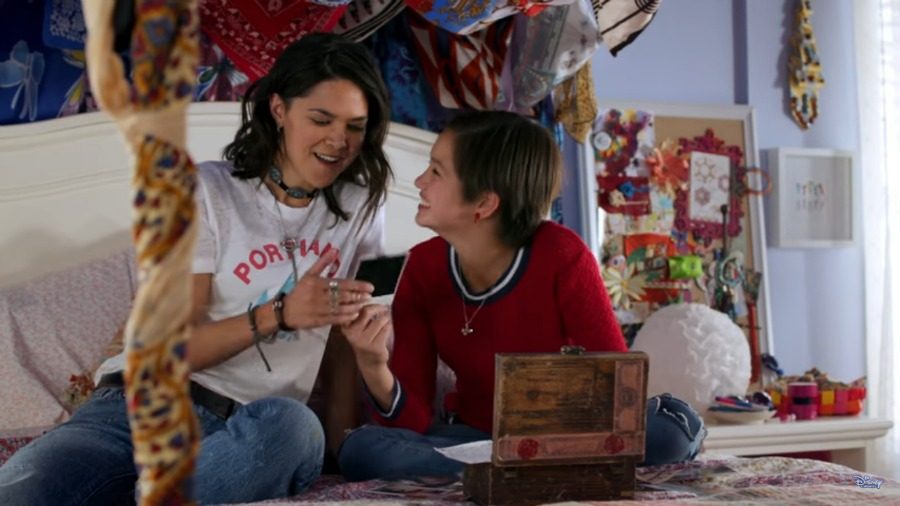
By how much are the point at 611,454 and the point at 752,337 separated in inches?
66.6

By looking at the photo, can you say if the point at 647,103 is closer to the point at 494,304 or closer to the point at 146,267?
the point at 494,304

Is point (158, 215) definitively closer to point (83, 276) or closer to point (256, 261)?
point (256, 261)

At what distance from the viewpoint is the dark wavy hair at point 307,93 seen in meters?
1.81

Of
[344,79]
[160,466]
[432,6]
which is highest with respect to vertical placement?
[432,6]

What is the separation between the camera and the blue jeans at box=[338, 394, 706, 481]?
1690mm

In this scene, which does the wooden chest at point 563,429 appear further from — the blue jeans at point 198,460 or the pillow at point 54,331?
the pillow at point 54,331

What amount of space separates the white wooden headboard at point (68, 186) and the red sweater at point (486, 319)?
55 cm

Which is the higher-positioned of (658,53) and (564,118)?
(658,53)

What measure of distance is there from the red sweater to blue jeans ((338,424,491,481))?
0.08 m

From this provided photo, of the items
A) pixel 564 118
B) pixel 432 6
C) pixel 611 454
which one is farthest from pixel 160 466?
pixel 564 118

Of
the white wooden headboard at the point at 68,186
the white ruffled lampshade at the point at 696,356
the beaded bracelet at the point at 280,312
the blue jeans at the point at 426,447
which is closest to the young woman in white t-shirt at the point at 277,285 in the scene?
the beaded bracelet at the point at 280,312

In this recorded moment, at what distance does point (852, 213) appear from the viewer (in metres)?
3.31

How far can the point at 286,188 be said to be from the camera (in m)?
1.87

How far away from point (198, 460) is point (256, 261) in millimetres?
399
